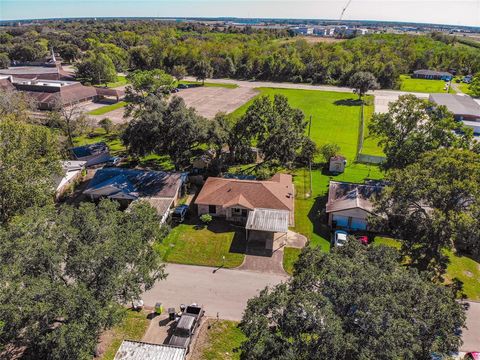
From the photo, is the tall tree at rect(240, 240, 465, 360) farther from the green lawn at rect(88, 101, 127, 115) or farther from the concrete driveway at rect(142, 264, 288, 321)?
the green lawn at rect(88, 101, 127, 115)

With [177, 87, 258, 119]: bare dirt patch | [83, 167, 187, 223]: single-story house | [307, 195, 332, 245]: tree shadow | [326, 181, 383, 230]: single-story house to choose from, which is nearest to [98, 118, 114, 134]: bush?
[83, 167, 187, 223]: single-story house

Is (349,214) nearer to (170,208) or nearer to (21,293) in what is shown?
(170,208)

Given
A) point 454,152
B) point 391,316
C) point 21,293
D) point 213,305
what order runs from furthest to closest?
1. point 454,152
2. point 213,305
3. point 21,293
4. point 391,316

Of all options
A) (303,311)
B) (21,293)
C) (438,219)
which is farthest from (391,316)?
(21,293)

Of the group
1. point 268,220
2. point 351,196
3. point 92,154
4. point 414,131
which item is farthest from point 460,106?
point 92,154

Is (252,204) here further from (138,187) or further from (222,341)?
(222,341)

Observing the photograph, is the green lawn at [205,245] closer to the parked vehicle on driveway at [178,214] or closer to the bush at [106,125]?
the parked vehicle on driveway at [178,214]
